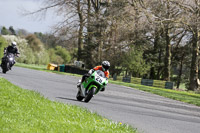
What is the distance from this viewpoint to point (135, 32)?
47812 mm

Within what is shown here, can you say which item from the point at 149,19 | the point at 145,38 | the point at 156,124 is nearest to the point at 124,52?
the point at 145,38

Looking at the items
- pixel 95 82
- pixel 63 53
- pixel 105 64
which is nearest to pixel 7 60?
pixel 95 82

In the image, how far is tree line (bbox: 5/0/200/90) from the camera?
116ft

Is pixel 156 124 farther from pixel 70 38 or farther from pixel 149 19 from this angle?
pixel 70 38

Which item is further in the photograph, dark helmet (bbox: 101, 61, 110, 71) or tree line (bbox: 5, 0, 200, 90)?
tree line (bbox: 5, 0, 200, 90)

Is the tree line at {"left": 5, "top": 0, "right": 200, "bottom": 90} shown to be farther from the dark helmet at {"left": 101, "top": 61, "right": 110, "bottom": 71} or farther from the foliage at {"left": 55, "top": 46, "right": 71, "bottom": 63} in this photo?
the foliage at {"left": 55, "top": 46, "right": 71, "bottom": 63}

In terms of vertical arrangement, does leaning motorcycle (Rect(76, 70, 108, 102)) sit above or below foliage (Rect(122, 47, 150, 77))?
below

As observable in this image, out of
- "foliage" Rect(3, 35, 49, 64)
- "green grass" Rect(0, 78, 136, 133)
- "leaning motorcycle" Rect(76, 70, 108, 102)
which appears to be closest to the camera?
"green grass" Rect(0, 78, 136, 133)

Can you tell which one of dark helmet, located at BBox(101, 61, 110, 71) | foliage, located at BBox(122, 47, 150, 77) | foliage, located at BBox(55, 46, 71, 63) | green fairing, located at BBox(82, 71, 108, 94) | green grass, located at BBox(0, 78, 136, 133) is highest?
foliage, located at BBox(55, 46, 71, 63)

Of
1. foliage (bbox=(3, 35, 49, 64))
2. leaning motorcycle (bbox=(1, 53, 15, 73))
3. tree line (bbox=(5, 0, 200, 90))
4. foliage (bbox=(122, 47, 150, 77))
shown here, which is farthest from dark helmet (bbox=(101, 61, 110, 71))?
foliage (bbox=(3, 35, 49, 64))

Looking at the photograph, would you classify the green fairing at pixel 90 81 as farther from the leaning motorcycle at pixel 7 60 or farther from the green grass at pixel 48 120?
the leaning motorcycle at pixel 7 60

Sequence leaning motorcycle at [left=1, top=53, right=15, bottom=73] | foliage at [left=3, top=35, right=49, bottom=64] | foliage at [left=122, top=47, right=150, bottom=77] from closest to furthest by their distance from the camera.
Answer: leaning motorcycle at [left=1, top=53, right=15, bottom=73] → foliage at [left=122, top=47, right=150, bottom=77] → foliage at [left=3, top=35, right=49, bottom=64]

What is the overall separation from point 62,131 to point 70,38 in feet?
141

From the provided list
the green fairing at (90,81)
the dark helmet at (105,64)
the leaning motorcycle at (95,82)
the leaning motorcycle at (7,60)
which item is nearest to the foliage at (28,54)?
the leaning motorcycle at (7,60)
